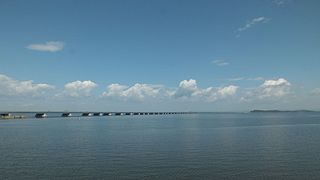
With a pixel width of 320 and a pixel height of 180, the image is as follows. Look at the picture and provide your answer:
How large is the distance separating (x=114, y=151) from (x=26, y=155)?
46.9 feet

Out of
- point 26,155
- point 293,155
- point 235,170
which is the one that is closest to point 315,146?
point 293,155

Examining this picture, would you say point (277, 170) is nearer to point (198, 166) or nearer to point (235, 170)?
point (235, 170)

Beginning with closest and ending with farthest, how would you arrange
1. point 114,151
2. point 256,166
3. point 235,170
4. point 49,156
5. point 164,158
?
point 235,170 → point 256,166 → point 164,158 → point 49,156 → point 114,151

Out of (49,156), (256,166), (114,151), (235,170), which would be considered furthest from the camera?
(114,151)

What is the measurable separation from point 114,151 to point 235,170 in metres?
24.5

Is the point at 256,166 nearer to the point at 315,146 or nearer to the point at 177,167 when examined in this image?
the point at 177,167

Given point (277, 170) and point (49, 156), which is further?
point (49, 156)

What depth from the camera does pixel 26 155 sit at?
52219mm

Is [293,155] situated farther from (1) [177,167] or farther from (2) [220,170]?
(1) [177,167]

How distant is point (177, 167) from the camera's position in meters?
41.4

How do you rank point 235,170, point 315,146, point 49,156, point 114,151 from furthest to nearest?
1. point 315,146
2. point 114,151
3. point 49,156
4. point 235,170

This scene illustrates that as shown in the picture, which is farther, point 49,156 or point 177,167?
point 49,156

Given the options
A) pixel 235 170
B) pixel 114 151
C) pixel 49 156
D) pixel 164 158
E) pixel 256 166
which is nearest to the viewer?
pixel 235 170

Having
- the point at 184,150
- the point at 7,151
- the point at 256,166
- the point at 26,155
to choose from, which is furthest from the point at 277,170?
the point at 7,151
